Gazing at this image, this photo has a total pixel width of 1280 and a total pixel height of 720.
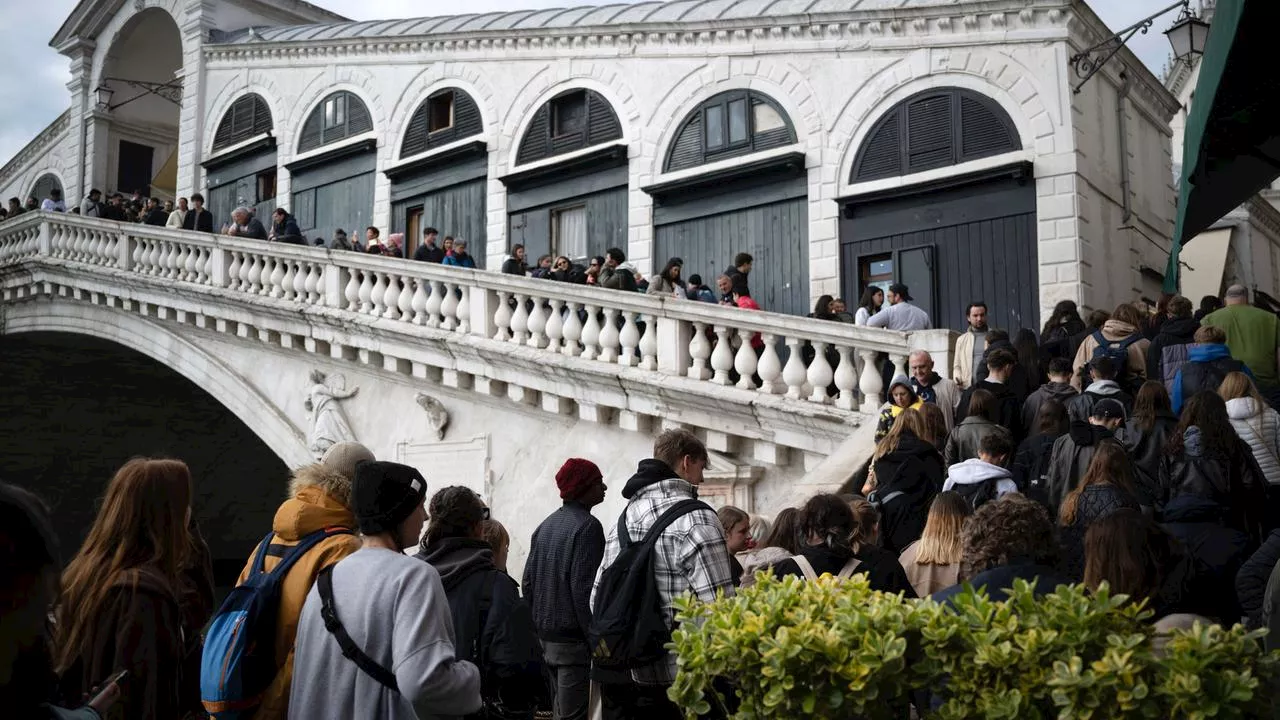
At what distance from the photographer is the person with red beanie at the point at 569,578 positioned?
234 inches

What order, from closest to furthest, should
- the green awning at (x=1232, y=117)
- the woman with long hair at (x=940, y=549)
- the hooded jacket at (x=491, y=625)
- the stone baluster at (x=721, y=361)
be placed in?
the hooded jacket at (x=491, y=625) → the woman with long hair at (x=940, y=549) → the green awning at (x=1232, y=117) → the stone baluster at (x=721, y=361)

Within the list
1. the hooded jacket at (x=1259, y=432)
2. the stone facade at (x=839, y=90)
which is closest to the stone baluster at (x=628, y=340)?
the stone facade at (x=839, y=90)

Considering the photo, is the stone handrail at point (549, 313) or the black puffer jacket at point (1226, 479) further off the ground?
the stone handrail at point (549, 313)

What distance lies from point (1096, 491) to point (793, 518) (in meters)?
1.38

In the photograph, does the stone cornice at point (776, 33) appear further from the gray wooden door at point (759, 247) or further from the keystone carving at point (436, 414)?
the keystone carving at point (436, 414)

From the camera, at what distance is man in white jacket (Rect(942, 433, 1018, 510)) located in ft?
19.9

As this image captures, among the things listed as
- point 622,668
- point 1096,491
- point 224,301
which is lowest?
point 622,668

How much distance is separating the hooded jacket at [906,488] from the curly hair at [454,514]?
96.5 inches

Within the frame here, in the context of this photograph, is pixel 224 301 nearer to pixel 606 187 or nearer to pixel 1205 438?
pixel 606 187

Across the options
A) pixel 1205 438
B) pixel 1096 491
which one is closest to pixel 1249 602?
pixel 1096 491

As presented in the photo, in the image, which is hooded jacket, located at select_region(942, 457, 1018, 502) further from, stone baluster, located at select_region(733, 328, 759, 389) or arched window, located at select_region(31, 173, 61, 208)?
arched window, located at select_region(31, 173, 61, 208)

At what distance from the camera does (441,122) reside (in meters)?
19.7

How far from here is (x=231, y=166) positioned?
23344 mm

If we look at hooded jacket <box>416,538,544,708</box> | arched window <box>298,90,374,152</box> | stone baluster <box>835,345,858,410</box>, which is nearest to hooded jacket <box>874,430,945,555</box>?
hooded jacket <box>416,538,544,708</box>
